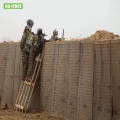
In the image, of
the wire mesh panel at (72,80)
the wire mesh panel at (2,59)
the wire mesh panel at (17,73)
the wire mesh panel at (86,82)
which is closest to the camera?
the wire mesh panel at (86,82)

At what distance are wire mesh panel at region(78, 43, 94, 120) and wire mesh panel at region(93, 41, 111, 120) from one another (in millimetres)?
202

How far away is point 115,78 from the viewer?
8.22 m

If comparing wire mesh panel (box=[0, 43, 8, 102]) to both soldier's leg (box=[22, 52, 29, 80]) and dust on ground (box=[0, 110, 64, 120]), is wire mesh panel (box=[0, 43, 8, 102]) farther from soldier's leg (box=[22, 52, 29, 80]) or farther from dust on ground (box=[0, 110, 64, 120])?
dust on ground (box=[0, 110, 64, 120])

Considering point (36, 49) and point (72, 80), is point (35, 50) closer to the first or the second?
point (36, 49)

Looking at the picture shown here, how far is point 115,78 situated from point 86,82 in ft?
3.46

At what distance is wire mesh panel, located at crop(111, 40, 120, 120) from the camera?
8.13 m

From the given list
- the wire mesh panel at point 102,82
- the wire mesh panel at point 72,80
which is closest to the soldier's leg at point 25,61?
the wire mesh panel at point 72,80

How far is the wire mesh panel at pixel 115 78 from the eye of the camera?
320 inches

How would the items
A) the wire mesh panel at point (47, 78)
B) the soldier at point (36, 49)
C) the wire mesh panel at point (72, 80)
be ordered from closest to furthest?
the wire mesh panel at point (72, 80), the wire mesh panel at point (47, 78), the soldier at point (36, 49)

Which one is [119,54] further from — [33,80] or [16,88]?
[16,88]

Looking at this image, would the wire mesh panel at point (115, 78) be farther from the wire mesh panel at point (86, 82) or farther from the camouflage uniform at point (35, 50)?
the camouflage uniform at point (35, 50)

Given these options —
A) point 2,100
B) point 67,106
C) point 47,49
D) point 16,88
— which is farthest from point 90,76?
point 2,100

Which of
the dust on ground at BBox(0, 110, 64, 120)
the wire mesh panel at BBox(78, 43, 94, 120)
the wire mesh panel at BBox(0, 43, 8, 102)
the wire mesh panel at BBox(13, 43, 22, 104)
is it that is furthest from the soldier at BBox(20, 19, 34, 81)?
the wire mesh panel at BBox(78, 43, 94, 120)

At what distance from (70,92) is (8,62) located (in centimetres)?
393
